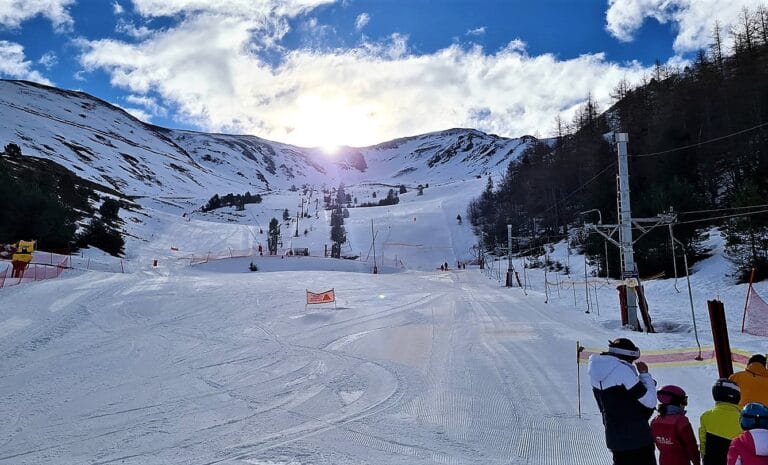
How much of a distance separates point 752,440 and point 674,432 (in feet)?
3.66

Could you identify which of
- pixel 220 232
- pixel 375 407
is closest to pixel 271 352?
pixel 375 407

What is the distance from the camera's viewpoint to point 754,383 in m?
4.55

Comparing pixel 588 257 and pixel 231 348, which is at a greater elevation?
pixel 588 257

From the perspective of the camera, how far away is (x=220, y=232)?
263ft

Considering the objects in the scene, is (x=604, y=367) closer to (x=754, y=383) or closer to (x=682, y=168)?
(x=754, y=383)

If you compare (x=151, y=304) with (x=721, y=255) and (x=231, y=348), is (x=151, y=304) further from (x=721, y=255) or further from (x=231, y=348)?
(x=721, y=255)

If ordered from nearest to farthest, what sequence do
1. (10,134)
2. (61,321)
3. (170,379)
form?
(170,379) < (61,321) < (10,134)

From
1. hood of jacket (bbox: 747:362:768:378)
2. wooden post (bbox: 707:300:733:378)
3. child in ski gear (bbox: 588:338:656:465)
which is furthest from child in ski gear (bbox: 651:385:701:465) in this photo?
wooden post (bbox: 707:300:733:378)

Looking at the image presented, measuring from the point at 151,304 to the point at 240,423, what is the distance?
1544 cm

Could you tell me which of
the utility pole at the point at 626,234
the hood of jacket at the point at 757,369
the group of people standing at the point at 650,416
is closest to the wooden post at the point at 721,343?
the hood of jacket at the point at 757,369

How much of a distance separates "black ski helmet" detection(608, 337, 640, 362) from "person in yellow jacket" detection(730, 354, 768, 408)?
1.51 meters

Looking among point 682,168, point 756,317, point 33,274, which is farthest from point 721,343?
point 682,168

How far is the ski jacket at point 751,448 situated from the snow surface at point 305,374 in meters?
2.93

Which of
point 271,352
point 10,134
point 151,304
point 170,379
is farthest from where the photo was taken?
point 10,134
